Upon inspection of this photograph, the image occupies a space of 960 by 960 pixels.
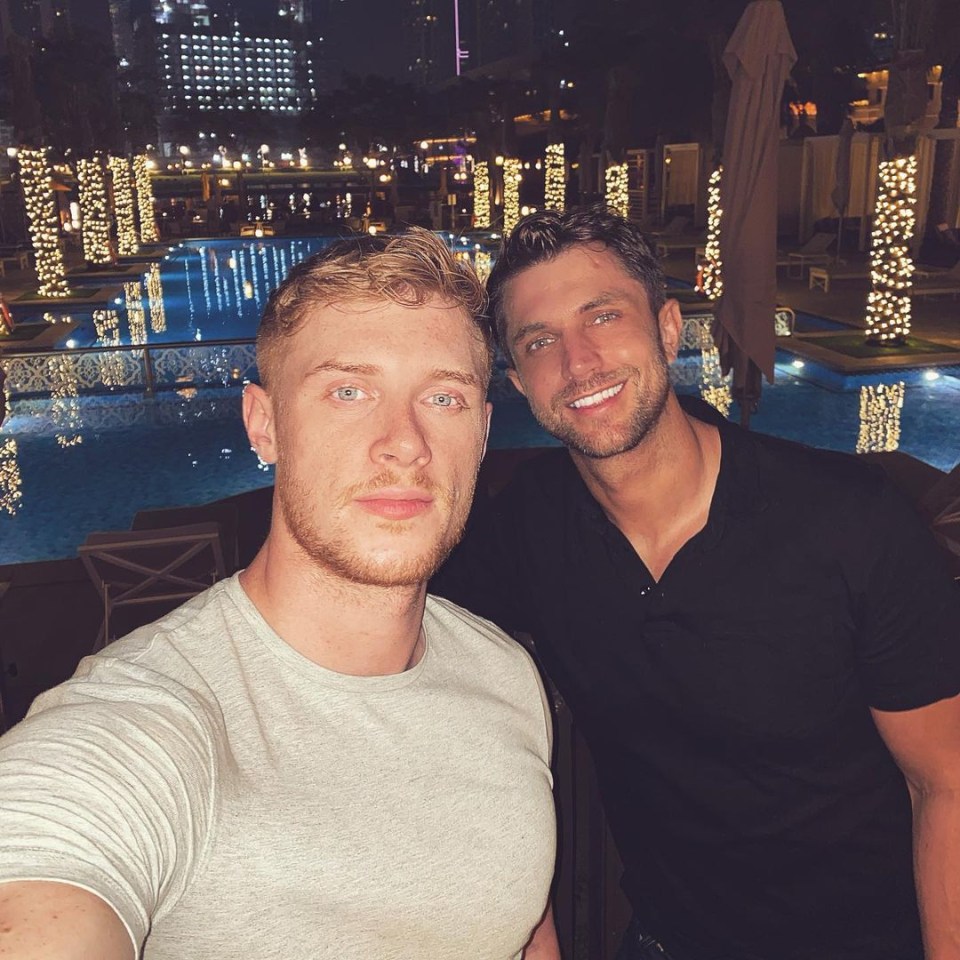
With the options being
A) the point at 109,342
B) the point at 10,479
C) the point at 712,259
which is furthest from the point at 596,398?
the point at 712,259

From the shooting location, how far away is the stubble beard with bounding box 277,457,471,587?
1.53 metres

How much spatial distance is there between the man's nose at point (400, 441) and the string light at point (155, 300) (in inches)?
732

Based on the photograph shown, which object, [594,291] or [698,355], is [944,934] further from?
[698,355]

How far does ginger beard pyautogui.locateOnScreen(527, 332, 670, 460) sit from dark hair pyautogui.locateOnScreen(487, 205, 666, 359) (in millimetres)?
310

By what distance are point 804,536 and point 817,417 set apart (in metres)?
9.91

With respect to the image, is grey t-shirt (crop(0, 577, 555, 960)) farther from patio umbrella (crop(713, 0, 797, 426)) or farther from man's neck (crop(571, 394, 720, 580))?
patio umbrella (crop(713, 0, 797, 426))

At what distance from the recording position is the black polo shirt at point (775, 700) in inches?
77.4

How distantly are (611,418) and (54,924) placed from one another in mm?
1722

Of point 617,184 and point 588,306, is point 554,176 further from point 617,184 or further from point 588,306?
point 588,306

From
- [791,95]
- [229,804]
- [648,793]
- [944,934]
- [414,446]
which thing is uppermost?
[791,95]

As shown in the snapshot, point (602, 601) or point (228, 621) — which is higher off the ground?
point (228, 621)

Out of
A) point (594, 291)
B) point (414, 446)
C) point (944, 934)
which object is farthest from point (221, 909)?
point (594, 291)

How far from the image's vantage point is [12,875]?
101cm

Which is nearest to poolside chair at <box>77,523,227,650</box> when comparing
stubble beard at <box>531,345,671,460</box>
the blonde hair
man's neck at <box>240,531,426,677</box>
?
stubble beard at <box>531,345,671,460</box>
